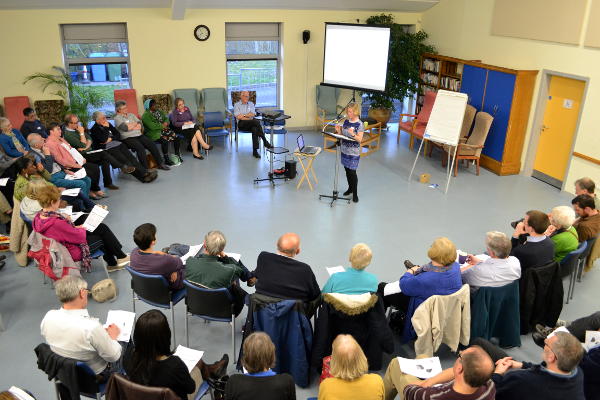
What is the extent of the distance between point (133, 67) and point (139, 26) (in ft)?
2.49

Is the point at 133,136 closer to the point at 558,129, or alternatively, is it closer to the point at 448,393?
the point at 558,129

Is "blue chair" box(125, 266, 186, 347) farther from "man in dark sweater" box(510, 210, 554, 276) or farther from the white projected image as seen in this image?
the white projected image

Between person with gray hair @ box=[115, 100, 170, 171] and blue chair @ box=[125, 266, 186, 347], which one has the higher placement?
person with gray hair @ box=[115, 100, 170, 171]

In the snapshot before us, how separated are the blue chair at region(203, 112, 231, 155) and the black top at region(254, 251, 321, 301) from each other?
5989mm

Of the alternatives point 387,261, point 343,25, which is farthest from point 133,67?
point 387,261

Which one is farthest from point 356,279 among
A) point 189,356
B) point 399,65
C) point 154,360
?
point 399,65

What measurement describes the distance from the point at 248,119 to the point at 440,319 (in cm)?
647

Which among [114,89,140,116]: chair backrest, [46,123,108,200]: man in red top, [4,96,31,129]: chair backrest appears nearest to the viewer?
[46,123,108,200]: man in red top

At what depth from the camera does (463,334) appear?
3.95 metres

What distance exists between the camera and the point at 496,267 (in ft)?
13.1

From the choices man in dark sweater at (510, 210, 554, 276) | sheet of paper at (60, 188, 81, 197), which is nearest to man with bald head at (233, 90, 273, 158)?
sheet of paper at (60, 188, 81, 197)

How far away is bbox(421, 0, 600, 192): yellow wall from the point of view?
7.33 m

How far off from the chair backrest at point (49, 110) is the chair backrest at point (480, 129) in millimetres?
7376

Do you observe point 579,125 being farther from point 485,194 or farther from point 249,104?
point 249,104
